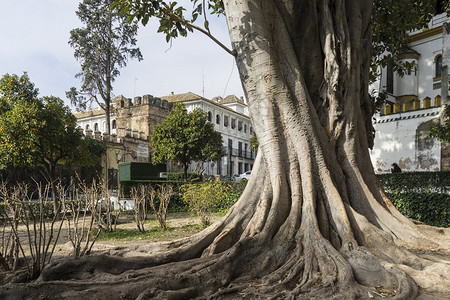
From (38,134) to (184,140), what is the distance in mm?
8676

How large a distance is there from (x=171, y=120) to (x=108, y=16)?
48.7 feet

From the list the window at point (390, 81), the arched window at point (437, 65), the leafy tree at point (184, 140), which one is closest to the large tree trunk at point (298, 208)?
the leafy tree at point (184, 140)

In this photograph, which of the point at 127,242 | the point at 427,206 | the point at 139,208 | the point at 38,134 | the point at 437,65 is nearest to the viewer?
the point at 127,242

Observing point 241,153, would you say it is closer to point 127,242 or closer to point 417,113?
point 417,113

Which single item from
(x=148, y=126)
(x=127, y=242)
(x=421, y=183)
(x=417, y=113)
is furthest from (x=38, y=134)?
(x=148, y=126)

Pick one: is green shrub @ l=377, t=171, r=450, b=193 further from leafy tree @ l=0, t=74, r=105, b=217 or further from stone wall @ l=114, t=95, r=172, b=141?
stone wall @ l=114, t=95, r=172, b=141

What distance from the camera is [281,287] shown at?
11.3ft

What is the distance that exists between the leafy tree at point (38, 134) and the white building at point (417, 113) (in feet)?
43.9

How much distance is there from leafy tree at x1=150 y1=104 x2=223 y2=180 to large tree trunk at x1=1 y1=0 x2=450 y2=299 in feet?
45.3

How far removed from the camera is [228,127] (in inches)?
1768

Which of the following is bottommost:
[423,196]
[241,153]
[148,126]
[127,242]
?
[127,242]

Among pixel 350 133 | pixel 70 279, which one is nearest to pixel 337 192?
pixel 350 133

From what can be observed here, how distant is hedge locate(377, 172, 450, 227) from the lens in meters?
8.41

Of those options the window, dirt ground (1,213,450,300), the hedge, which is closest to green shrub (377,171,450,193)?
the hedge
